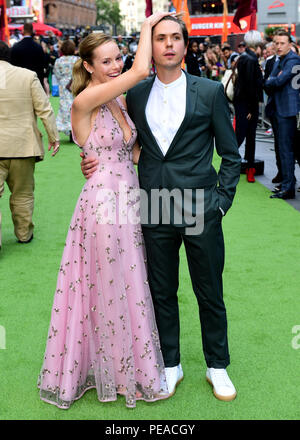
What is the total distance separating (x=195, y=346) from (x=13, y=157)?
110 inches

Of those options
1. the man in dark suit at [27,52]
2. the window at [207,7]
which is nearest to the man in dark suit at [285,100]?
the man in dark suit at [27,52]

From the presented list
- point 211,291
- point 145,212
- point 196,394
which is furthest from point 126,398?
point 145,212

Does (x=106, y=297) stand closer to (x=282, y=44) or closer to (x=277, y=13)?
(x=282, y=44)

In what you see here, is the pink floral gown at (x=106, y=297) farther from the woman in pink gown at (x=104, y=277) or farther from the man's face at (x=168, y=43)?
the man's face at (x=168, y=43)

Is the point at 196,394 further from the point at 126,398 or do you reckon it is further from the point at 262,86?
the point at 262,86

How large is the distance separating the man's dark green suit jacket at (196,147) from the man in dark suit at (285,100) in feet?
15.7

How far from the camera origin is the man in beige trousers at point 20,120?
5598mm

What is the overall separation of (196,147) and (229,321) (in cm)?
173

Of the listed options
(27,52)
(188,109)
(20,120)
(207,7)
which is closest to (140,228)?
(188,109)

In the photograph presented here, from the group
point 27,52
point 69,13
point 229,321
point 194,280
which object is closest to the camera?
point 194,280

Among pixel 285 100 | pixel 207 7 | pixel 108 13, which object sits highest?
pixel 285 100

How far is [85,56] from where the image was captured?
297 cm

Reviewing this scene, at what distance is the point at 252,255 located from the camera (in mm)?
5754

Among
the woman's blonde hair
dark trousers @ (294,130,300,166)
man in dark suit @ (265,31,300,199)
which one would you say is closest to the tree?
man in dark suit @ (265,31,300,199)
